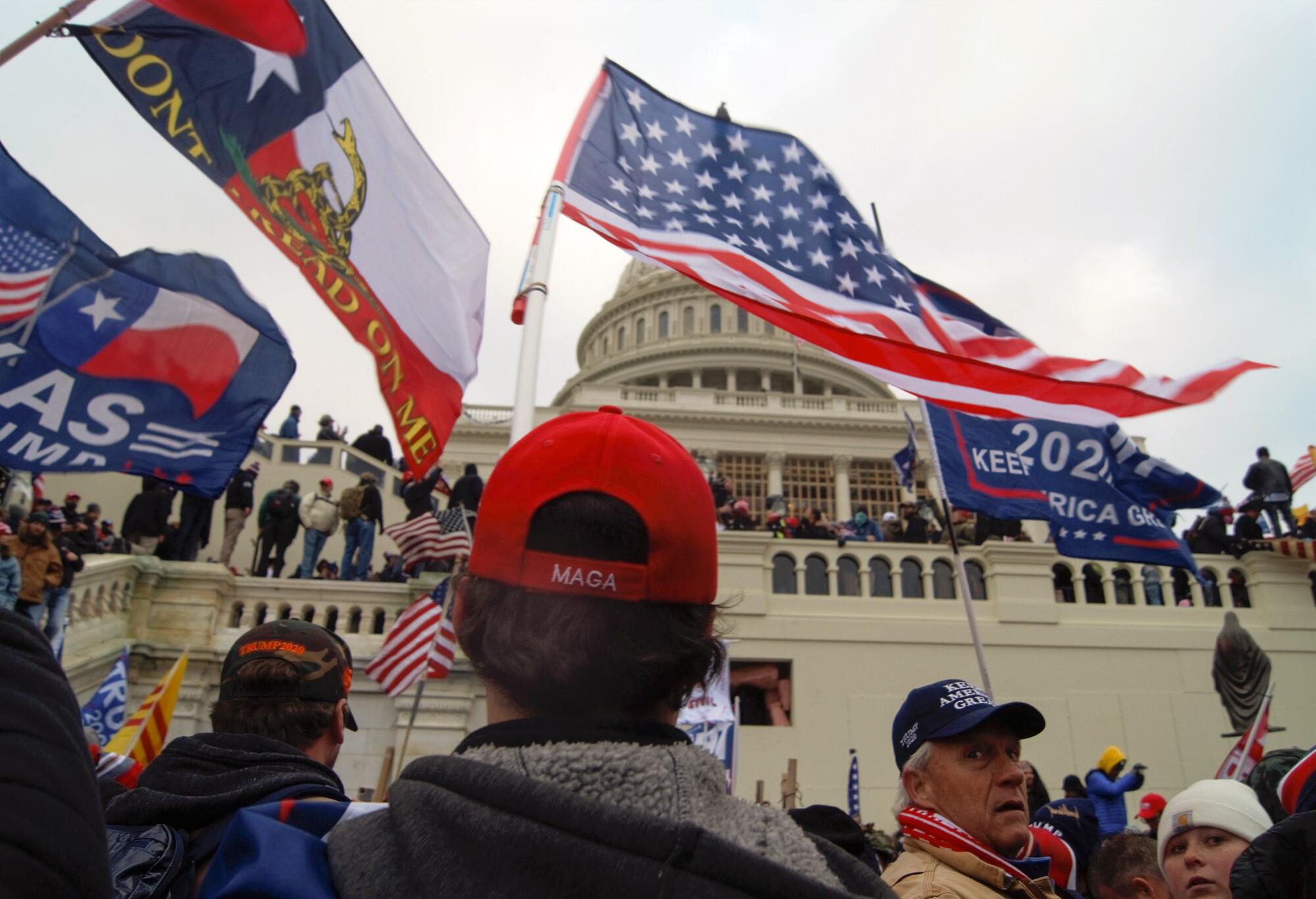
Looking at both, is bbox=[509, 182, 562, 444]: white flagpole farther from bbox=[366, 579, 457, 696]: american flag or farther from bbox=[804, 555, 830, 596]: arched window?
bbox=[804, 555, 830, 596]: arched window

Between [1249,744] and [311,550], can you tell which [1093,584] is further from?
[311,550]

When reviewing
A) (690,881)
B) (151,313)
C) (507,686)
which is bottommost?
(690,881)

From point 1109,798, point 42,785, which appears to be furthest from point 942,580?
point 42,785

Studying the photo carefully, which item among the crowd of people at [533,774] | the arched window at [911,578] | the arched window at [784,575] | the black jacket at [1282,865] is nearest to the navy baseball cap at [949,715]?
the black jacket at [1282,865]

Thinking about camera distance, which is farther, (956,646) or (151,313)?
(956,646)

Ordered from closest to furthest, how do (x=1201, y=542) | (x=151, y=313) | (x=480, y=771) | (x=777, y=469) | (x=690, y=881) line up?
(x=690, y=881)
(x=480, y=771)
(x=151, y=313)
(x=1201, y=542)
(x=777, y=469)

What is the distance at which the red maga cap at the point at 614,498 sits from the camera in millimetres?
1325

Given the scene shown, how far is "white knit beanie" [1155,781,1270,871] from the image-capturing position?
304cm

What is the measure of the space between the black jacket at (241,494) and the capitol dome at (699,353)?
39715 mm

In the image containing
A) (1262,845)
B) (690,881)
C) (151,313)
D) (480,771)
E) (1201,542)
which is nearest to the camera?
(690,881)

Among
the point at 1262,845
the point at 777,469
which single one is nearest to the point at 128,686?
the point at 1262,845

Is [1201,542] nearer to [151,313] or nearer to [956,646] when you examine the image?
[956,646]

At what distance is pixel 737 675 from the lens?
13344 mm

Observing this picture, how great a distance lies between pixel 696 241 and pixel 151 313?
3336mm
